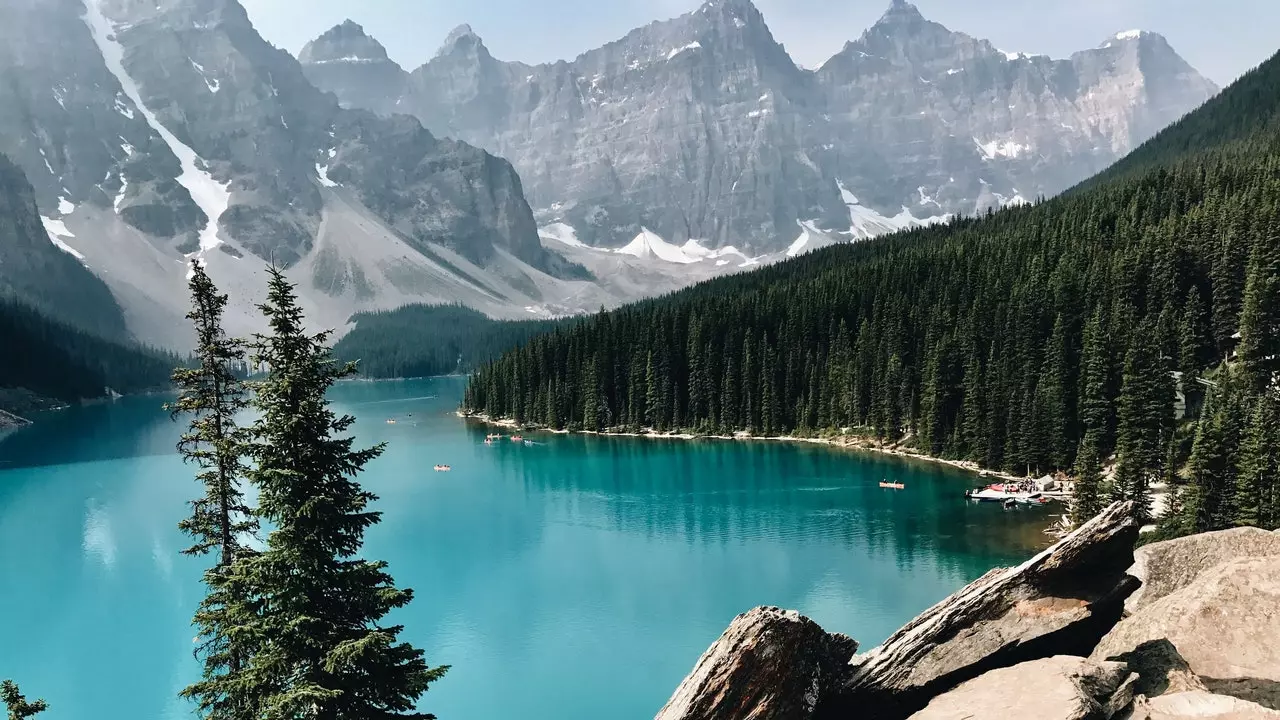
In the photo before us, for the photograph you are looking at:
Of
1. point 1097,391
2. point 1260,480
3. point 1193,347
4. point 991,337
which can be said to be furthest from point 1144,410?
point 991,337

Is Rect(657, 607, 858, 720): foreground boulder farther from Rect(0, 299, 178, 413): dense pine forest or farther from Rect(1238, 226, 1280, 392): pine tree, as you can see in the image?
Rect(0, 299, 178, 413): dense pine forest

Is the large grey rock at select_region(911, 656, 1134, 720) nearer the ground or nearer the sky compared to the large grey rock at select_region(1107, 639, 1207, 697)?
nearer the sky

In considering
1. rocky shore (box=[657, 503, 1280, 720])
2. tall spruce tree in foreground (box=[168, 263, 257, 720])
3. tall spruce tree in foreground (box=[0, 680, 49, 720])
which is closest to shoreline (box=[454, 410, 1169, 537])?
rocky shore (box=[657, 503, 1280, 720])

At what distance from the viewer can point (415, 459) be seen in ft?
337

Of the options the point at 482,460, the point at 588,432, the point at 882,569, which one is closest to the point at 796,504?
the point at 882,569

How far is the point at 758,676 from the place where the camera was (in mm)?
11180

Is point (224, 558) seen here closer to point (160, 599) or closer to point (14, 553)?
point (160, 599)

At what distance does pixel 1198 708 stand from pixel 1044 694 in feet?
5.80

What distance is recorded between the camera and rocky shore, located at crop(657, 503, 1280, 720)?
1032 centimetres

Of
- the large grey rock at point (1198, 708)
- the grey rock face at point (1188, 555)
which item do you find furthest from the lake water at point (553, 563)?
the large grey rock at point (1198, 708)

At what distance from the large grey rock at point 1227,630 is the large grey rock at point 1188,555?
4.13 m

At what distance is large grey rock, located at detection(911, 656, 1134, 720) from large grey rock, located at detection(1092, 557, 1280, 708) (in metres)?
2.51

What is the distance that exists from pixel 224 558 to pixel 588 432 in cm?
9933

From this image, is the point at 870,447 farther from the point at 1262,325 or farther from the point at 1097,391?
the point at 1262,325
